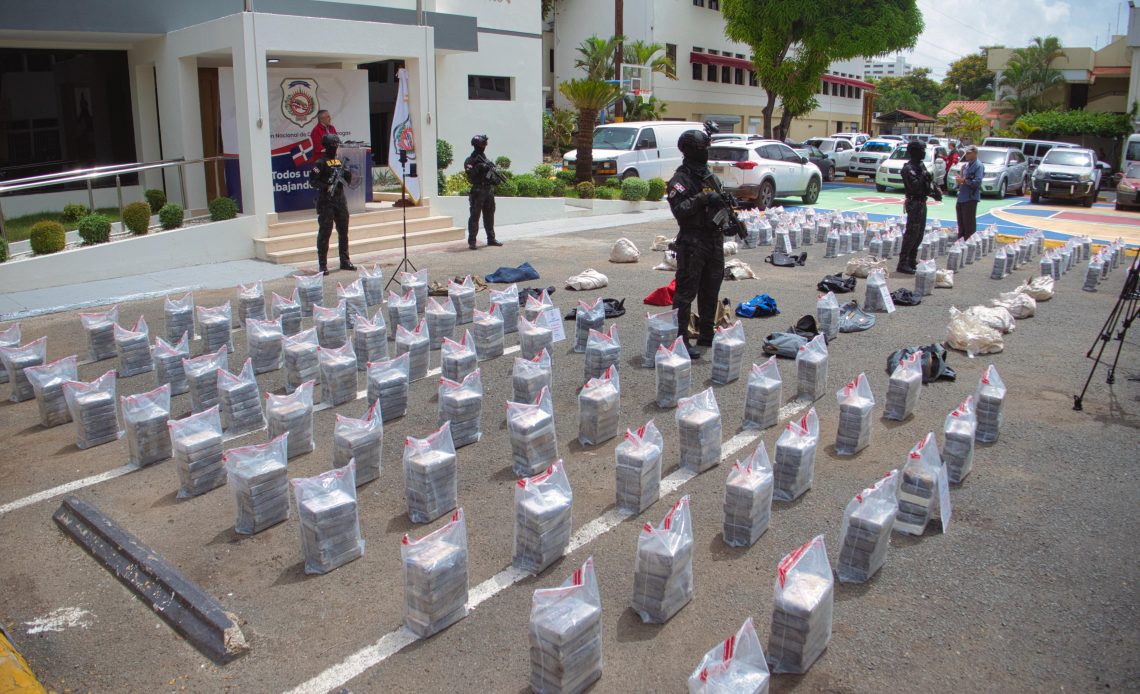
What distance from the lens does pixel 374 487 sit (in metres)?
5.52

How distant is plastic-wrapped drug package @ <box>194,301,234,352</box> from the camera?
8.20 m

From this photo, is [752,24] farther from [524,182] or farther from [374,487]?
[374,487]

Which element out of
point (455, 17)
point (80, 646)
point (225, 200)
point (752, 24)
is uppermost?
point (752, 24)

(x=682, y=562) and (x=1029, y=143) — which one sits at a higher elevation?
(x=1029, y=143)

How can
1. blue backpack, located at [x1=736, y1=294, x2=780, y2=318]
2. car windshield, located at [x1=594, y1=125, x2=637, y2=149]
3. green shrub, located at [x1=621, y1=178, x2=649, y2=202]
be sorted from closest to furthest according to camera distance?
blue backpack, located at [x1=736, y1=294, x2=780, y2=318] → green shrub, located at [x1=621, y1=178, x2=649, y2=202] → car windshield, located at [x1=594, y1=125, x2=637, y2=149]

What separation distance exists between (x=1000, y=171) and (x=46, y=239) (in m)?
25.7

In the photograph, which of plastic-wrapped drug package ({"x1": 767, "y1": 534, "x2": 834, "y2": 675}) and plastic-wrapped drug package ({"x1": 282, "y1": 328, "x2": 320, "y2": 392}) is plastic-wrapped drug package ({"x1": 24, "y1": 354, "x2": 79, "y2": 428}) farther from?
plastic-wrapped drug package ({"x1": 767, "y1": 534, "x2": 834, "y2": 675})

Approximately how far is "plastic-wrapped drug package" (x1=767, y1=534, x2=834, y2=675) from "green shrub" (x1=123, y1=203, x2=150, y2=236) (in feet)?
40.8

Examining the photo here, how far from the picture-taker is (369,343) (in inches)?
310

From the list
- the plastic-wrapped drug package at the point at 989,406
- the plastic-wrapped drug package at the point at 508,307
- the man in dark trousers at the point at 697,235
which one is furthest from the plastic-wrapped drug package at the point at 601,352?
the plastic-wrapped drug package at the point at 989,406

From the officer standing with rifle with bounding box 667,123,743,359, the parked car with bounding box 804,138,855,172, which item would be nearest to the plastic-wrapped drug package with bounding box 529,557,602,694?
the officer standing with rifle with bounding box 667,123,743,359

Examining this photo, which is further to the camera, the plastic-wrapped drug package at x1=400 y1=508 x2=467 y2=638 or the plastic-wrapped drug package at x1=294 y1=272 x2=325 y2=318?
the plastic-wrapped drug package at x1=294 y1=272 x2=325 y2=318

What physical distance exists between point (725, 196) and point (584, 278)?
374 centimetres

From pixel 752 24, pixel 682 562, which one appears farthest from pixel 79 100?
pixel 752 24
